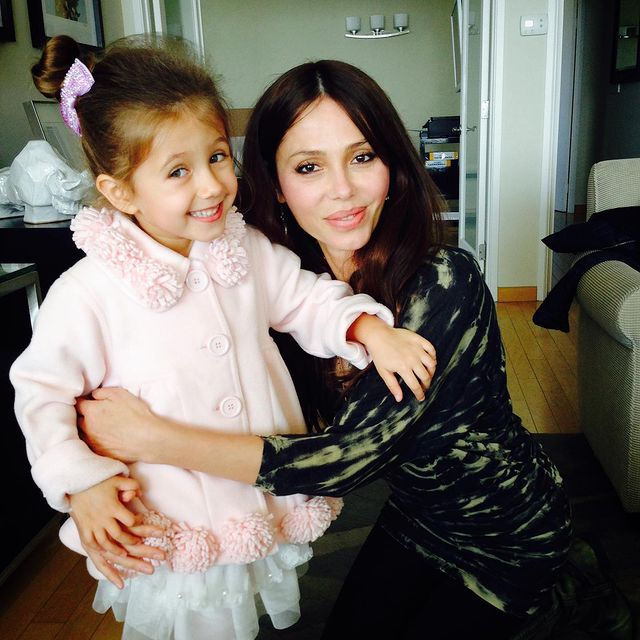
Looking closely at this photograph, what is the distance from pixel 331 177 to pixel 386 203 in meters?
0.15

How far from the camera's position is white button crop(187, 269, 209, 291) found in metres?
0.93

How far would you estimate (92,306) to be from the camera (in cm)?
87

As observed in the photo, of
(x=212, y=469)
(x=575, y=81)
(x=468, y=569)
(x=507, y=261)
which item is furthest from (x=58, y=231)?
(x=575, y=81)

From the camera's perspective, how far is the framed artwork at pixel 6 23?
2283mm

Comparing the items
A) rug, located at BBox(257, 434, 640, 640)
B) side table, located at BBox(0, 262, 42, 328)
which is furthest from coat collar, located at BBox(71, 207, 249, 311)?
rug, located at BBox(257, 434, 640, 640)

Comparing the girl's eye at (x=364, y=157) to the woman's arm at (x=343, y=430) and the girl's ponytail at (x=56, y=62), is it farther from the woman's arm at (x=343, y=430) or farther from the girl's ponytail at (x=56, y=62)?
the girl's ponytail at (x=56, y=62)

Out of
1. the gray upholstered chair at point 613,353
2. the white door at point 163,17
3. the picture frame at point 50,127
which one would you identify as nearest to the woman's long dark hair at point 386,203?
the gray upholstered chair at point 613,353

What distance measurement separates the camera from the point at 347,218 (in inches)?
43.8

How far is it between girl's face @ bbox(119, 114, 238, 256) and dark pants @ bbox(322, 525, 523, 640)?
0.76 meters

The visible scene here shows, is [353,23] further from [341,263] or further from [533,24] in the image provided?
[341,263]

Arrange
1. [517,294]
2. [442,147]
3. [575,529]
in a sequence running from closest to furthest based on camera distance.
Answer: [575,529]
[517,294]
[442,147]

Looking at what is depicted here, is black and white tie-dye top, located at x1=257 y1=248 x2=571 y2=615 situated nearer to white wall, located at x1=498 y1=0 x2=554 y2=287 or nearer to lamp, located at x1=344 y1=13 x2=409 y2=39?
white wall, located at x1=498 y1=0 x2=554 y2=287

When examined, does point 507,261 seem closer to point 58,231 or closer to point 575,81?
point 58,231

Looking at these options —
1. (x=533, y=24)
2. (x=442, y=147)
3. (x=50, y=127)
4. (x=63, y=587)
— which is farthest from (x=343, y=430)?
(x=442, y=147)
